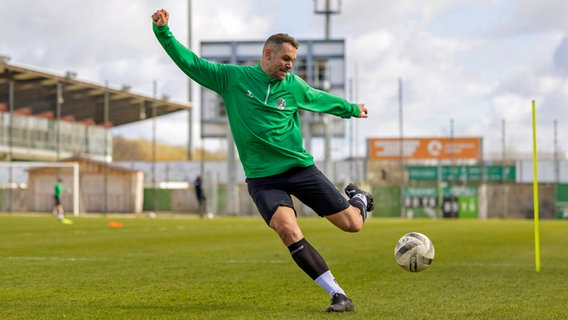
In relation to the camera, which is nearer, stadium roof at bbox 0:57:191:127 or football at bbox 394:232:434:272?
football at bbox 394:232:434:272

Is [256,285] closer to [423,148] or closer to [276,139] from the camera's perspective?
[276,139]

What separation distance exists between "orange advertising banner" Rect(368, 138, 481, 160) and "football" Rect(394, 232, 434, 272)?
50.1 meters

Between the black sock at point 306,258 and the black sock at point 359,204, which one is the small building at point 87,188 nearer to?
the black sock at point 359,204

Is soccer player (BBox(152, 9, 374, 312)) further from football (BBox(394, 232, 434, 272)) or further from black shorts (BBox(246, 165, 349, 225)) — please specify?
football (BBox(394, 232, 434, 272))

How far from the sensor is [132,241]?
1897 centimetres

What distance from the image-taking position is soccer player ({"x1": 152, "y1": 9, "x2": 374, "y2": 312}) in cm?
689

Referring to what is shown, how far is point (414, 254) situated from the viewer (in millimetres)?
8109

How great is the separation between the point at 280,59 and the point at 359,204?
1.44 m

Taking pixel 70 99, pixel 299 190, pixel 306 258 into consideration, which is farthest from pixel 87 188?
pixel 306 258

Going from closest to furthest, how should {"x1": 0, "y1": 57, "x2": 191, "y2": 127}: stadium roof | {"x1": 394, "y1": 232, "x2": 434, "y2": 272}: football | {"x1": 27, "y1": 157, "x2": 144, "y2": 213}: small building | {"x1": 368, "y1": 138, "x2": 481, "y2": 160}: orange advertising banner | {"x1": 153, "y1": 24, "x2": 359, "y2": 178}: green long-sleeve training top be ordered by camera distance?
{"x1": 153, "y1": 24, "x2": 359, "y2": 178}: green long-sleeve training top
{"x1": 394, "y1": 232, "x2": 434, "y2": 272}: football
{"x1": 27, "y1": 157, "x2": 144, "y2": 213}: small building
{"x1": 0, "y1": 57, "x2": 191, "y2": 127}: stadium roof
{"x1": 368, "y1": 138, "x2": 481, "y2": 160}: orange advertising banner

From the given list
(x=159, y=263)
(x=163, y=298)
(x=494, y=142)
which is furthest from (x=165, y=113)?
(x=163, y=298)

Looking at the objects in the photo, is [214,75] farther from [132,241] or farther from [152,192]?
[152,192]

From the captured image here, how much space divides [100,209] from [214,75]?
4708 centimetres

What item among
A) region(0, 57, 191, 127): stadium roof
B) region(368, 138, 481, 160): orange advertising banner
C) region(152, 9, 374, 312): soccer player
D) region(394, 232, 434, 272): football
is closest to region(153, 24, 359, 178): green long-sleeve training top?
region(152, 9, 374, 312): soccer player
